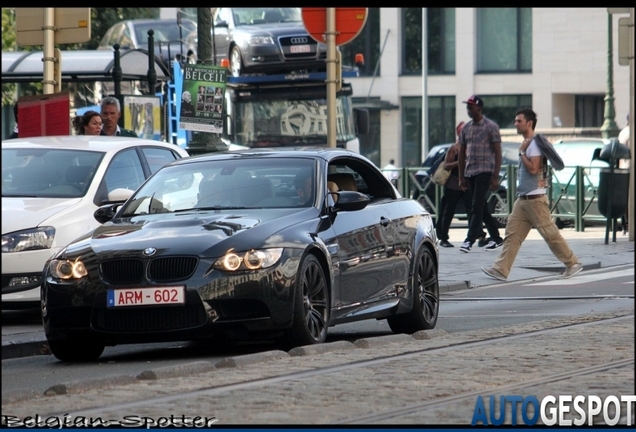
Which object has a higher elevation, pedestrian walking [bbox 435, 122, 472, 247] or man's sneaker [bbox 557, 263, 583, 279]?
pedestrian walking [bbox 435, 122, 472, 247]

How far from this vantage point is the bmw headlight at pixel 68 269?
9.16 m

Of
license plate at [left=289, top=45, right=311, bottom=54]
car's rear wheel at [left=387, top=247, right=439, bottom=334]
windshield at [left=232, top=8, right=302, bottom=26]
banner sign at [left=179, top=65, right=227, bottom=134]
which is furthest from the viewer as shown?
windshield at [left=232, top=8, right=302, bottom=26]

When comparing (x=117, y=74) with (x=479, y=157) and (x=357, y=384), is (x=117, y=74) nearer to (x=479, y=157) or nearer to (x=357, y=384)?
(x=479, y=157)

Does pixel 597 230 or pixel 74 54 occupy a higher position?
pixel 74 54

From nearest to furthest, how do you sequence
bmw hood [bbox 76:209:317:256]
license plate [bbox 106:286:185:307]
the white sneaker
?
license plate [bbox 106:286:185:307], bmw hood [bbox 76:209:317:256], the white sneaker

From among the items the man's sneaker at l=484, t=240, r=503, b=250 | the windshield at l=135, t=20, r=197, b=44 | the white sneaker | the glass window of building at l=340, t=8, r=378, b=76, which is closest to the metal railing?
the man's sneaker at l=484, t=240, r=503, b=250

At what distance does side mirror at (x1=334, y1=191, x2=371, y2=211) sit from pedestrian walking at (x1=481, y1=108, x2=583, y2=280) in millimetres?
5800

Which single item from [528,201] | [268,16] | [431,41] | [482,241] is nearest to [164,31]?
[268,16]

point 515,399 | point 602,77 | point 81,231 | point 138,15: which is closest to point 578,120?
point 602,77

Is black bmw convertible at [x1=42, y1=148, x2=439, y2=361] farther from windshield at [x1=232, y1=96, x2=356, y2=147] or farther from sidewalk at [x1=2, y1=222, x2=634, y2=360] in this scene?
windshield at [x1=232, y1=96, x2=356, y2=147]

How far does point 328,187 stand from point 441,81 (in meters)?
46.7

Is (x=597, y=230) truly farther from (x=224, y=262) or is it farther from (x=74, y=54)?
(x=224, y=262)

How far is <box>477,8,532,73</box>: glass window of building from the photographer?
183 ft

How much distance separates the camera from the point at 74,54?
26.7 meters
